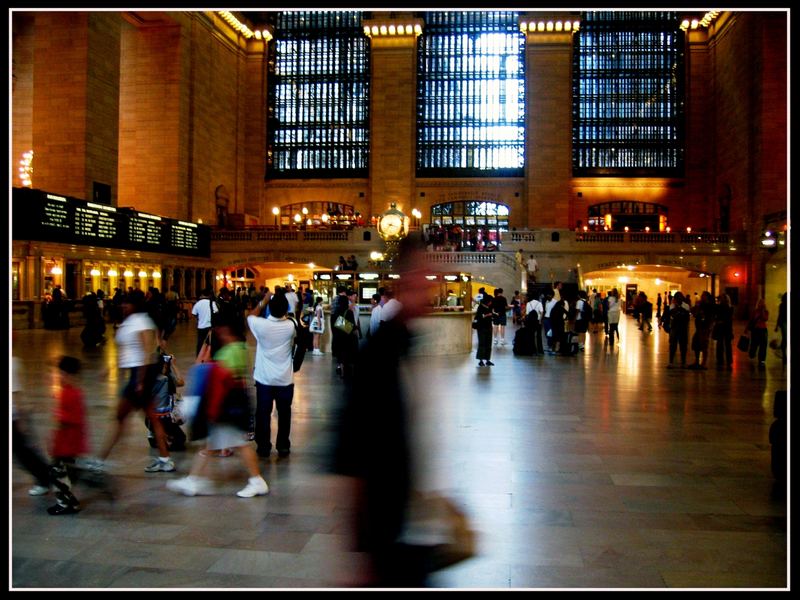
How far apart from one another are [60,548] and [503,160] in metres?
47.4

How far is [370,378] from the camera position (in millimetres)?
3963

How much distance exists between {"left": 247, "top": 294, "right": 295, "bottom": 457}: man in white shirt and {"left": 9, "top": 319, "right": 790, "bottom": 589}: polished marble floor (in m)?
0.32

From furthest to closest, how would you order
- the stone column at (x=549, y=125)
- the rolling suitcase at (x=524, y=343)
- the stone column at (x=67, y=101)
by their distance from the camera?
the stone column at (x=549, y=125) < the stone column at (x=67, y=101) < the rolling suitcase at (x=524, y=343)

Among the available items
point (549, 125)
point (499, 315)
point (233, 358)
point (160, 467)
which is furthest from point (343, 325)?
point (549, 125)

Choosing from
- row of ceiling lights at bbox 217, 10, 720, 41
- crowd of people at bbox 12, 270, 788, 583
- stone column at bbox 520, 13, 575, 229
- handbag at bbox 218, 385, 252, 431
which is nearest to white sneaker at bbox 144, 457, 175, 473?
crowd of people at bbox 12, 270, 788, 583

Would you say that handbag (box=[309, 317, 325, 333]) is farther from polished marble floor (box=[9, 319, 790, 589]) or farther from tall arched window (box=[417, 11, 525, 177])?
tall arched window (box=[417, 11, 525, 177])

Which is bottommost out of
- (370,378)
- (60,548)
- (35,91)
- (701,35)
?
(60,548)

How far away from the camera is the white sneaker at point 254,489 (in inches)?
210

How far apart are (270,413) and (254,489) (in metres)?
1.33

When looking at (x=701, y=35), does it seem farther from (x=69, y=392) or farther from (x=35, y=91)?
(x=69, y=392)

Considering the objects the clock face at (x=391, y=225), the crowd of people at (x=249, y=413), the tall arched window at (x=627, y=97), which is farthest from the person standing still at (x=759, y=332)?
the tall arched window at (x=627, y=97)

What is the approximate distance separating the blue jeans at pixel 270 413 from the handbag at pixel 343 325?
15.4 feet

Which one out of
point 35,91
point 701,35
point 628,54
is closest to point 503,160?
point 628,54

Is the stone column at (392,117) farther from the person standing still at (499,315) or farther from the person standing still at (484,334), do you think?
the person standing still at (484,334)
